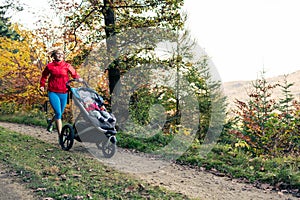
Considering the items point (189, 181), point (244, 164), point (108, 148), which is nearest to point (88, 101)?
point (108, 148)

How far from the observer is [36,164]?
6.07 m

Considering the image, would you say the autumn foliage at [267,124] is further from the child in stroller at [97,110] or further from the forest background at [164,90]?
the child in stroller at [97,110]

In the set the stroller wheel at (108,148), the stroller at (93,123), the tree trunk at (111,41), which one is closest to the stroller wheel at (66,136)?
the stroller at (93,123)

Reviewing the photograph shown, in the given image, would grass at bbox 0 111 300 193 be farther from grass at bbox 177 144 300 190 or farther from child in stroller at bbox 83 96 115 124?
child in stroller at bbox 83 96 115 124

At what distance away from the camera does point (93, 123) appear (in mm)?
6594

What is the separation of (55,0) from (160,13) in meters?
5.00

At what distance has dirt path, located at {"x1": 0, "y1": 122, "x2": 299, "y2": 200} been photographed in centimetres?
547

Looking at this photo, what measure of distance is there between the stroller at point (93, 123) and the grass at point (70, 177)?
0.45 metres

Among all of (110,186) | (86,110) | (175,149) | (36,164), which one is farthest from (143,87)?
(110,186)

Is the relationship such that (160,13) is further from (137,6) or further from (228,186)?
(228,186)

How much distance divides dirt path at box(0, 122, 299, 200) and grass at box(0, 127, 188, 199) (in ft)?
1.28

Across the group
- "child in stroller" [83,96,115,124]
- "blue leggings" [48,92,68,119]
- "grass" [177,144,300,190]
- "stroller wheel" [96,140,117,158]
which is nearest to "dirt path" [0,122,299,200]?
"stroller wheel" [96,140,117,158]

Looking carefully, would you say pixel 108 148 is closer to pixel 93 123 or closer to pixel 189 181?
pixel 93 123

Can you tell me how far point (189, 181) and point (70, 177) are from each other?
2124 mm
